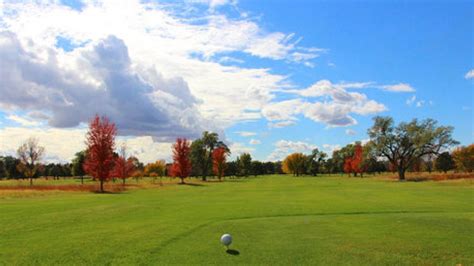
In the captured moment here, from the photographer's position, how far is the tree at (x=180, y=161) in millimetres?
85875

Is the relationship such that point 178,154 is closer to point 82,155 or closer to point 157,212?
point 82,155

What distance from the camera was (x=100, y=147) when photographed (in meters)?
55.4

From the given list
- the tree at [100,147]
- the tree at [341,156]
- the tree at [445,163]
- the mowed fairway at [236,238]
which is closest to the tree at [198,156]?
the tree at [100,147]

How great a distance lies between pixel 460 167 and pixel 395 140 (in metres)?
35.3

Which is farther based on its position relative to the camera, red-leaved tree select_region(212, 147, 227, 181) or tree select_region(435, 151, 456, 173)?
tree select_region(435, 151, 456, 173)

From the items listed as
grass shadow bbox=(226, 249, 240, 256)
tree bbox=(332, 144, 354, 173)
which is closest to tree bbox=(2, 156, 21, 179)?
tree bbox=(332, 144, 354, 173)

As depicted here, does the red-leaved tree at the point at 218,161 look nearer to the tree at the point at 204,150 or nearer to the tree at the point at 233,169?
the tree at the point at 204,150

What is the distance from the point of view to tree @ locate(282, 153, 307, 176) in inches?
6560

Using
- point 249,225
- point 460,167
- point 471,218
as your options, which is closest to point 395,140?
point 460,167

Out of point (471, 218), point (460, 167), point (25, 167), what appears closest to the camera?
point (471, 218)

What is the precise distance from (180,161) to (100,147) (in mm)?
32334

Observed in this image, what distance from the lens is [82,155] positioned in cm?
12356

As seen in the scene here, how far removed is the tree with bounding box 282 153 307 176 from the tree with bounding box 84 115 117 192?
388ft

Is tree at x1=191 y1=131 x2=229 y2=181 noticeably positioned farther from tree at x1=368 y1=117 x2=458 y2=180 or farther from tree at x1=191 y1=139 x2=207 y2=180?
tree at x1=368 y1=117 x2=458 y2=180
